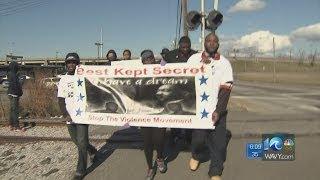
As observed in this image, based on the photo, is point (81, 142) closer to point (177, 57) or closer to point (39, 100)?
point (177, 57)

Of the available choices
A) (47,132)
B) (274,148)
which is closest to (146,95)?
(274,148)

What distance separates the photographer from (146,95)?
7.74 meters

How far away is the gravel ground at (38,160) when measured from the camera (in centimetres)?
840

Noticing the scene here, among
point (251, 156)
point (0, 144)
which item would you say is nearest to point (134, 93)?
point (251, 156)

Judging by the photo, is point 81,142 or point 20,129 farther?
point 20,129

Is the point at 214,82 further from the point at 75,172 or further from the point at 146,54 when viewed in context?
the point at 75,172

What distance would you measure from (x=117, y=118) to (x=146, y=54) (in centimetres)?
110

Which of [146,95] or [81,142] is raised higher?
[146,95]

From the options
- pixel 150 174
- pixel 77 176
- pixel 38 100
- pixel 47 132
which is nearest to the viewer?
pixel 150 174

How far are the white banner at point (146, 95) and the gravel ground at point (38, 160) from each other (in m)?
1.23

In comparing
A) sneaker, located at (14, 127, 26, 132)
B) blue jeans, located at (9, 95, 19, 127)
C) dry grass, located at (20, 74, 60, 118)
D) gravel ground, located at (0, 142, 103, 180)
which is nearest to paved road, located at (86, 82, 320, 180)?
gravel ground, located at (0, 142, 103, 180)

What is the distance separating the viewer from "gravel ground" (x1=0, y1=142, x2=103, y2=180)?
8.40 meters

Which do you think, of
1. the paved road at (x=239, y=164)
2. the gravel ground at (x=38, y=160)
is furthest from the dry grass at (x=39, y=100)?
the paved road at (x=239, y=164)

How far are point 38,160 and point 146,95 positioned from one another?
2838 mm
